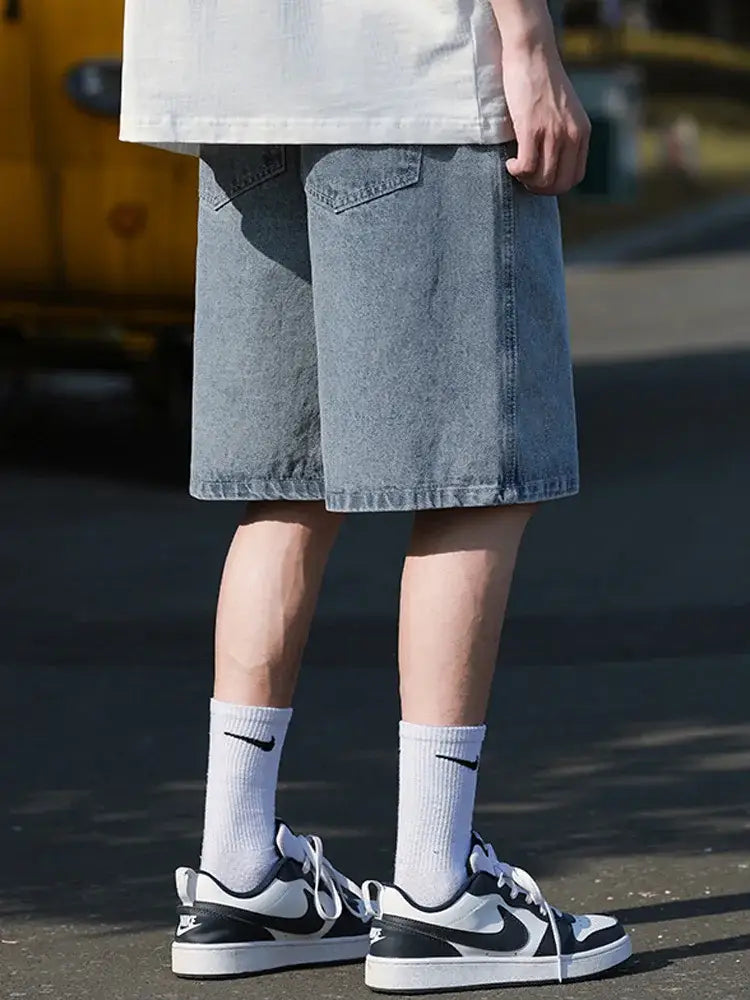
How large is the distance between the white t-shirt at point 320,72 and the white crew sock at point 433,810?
79 centimetres

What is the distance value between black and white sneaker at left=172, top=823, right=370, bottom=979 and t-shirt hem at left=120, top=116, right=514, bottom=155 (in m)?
0.95

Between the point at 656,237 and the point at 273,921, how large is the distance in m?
18.5

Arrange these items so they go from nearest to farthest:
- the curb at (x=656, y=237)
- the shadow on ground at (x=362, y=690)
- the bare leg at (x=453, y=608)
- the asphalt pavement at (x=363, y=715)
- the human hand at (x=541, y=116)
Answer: the human hand at (x=541, y=116), the bare leg at (x=453, y=608), the asphalt pavement at (x=363, y=715), the shadow on ground at (x=362, y=690), the curb at (x=656, y=237)

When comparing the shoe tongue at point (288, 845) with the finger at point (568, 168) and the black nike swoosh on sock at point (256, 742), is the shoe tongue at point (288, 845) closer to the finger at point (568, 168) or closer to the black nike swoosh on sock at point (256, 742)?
the black nike swoosh on sock at point (256, 742)

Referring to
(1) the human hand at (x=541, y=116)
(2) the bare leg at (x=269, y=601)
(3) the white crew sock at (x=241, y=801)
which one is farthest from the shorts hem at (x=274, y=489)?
(1) the human hand at (x=541, y=116)

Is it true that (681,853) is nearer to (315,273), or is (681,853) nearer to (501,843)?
(501,843)

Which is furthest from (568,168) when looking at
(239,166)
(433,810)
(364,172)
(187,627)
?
(187,627)

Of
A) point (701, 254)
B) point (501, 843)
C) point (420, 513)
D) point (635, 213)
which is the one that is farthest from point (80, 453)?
point (635, 213)

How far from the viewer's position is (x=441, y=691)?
10.4 feet

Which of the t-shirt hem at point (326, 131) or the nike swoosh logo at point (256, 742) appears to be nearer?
the t-shirt hem at point (326, 131)

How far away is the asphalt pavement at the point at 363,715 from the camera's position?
3.51 m

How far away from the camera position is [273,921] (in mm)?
3277

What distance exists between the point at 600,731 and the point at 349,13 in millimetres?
2016

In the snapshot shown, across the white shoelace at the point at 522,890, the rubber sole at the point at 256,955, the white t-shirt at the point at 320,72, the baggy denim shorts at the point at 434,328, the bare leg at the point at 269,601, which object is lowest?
the rubber sole at the point at 256,955
